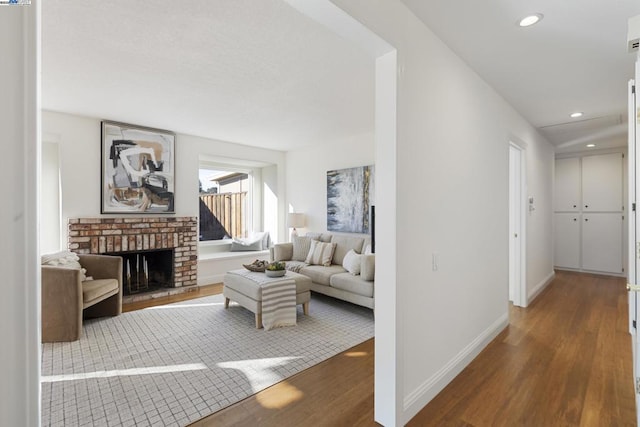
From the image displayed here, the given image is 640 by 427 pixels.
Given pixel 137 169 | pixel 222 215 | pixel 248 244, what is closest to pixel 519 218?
pixel 248 244

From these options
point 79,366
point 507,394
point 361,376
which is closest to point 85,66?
point 79,366

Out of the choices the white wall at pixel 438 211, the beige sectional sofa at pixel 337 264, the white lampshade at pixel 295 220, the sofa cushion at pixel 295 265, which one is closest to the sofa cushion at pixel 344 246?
the beige sectional sofa at pixel 337 264

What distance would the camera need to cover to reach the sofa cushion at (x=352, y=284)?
352cm

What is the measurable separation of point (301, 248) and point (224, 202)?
2.13 m

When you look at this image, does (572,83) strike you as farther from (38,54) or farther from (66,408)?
(66,408)

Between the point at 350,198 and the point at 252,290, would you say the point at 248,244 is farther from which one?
the point at 252,290

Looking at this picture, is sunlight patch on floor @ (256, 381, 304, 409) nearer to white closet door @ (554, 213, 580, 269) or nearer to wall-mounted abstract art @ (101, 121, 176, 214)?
wall-mounted abstract art @ (101, 121, 176, 214)

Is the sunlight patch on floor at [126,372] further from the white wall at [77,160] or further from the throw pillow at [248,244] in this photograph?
the throw pillow at [248,244]

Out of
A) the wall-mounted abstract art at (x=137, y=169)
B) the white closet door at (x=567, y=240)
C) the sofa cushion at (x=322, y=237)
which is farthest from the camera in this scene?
the white closet door at (x=567, y=240)

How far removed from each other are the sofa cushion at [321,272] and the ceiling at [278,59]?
6.93 ft

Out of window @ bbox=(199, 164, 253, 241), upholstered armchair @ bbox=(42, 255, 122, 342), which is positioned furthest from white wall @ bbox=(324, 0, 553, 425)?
window @ bbox=(199, 164, 253, 241)

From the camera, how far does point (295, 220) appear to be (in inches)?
230

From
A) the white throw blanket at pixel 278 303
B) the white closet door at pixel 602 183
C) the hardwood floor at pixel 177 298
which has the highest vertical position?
the white closet door at pixel 602 183

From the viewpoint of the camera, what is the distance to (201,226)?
5.74 meters
